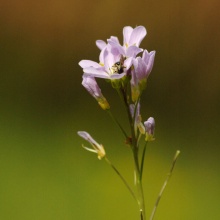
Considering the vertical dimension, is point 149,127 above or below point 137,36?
below

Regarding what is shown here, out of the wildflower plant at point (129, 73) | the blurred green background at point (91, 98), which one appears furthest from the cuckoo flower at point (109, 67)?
the blurred green background at point (91, 98)

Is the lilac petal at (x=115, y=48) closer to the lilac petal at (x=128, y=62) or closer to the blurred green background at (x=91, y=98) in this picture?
the lilac petal at (x=128, y=62)

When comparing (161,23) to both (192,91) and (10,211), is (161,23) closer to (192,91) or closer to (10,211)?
(192,91)

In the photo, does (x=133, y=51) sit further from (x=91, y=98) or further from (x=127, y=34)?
(x=91, y=98)

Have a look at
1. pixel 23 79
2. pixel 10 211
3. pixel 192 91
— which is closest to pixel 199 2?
pixel 192 91

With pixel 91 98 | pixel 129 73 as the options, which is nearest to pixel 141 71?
pixel 129 73
